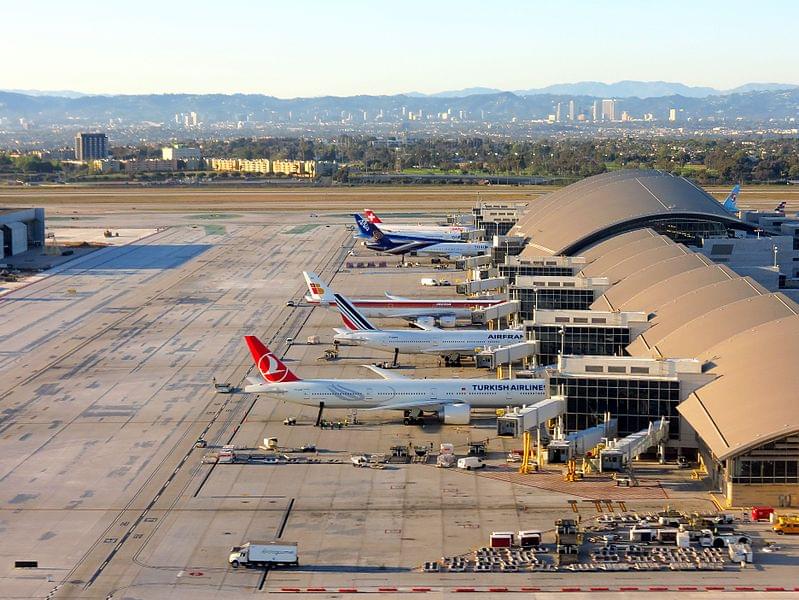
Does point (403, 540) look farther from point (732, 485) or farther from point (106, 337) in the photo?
point (106, 337)

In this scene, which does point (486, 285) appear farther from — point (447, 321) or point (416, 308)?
point (416, 308)

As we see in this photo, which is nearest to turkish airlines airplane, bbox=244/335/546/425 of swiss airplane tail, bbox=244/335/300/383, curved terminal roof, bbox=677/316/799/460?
swiss airplane tail, bbox=244/335/300/383

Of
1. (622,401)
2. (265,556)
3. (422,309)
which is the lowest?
(265,556)

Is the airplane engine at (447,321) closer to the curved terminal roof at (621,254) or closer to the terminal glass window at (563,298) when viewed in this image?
the terminal glass window at (563,298)

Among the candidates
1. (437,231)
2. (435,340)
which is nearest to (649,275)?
(435,340)

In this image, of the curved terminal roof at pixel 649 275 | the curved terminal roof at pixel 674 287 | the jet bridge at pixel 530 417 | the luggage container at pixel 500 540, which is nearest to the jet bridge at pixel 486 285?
the curved terminal roof at pixel 649 275

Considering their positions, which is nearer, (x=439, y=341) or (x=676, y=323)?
(x=676, y=323)
